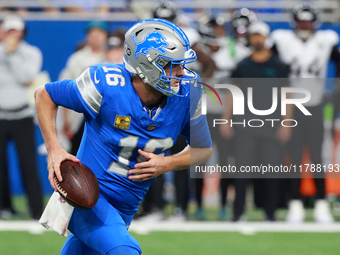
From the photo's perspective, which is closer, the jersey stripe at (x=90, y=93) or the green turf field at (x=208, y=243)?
the jersey stripe at (x=90, y=93)

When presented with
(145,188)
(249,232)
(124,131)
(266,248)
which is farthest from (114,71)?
(249,232)

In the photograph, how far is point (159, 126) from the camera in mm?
2912

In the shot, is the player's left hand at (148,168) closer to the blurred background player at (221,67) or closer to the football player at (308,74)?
the blurred background player at (221,67)

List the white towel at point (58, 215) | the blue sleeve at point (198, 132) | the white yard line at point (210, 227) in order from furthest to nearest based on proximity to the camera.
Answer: the white yard line at point (210, 227)
the blue sleeve at point (198, 132)
the white towel at point (58, 215)

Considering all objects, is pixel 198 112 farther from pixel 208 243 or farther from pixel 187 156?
pixel 208 243

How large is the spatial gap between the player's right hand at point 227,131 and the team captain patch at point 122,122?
3.66m

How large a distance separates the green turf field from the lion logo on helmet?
8.06 feet

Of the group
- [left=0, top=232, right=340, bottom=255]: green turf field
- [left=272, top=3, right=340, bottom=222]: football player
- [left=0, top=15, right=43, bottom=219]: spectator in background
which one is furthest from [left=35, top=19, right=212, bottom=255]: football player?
[left=272, top=3, right=340, bottom=222]: football player

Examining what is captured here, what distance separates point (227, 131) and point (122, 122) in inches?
146

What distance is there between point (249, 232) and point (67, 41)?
3.89 meters

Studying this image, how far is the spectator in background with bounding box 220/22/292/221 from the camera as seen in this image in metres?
6.15

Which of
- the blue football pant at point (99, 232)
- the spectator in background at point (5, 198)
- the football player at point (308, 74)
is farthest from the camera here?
the spectator in background at point (5, 198)

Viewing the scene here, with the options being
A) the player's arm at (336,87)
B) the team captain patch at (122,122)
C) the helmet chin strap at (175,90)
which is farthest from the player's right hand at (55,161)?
the player's arm at (336,87)

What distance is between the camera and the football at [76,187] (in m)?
2.65
